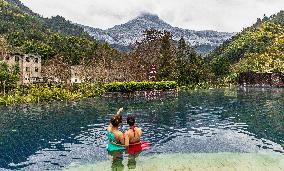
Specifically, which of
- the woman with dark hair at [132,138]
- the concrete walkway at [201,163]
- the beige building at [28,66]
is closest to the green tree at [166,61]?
the beige building at [28,66]

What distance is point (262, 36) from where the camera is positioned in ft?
574

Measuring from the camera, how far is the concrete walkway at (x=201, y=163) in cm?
1891

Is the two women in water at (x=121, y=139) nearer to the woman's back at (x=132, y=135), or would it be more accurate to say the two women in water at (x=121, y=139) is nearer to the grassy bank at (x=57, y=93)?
the woman's back at (x=132, y=135)

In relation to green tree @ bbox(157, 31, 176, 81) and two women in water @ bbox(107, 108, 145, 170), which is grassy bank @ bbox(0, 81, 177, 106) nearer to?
green tree @ bbox(157, 31, 176, 81)

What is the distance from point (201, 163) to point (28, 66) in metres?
90.8

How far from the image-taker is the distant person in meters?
21.5

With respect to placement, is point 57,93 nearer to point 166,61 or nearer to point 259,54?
point 166,61

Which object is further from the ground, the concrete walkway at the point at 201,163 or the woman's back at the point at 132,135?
the woman's back at the point at 132,135

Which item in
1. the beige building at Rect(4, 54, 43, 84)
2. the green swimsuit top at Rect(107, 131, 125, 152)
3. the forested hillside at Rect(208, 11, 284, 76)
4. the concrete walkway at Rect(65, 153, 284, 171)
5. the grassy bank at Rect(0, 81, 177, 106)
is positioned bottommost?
the concrete walkway at Rect(65, 153, 284, 171)

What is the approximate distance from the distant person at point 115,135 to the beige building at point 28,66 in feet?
253

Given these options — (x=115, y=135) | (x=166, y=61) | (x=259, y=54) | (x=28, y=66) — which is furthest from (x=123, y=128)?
(x=259, y=54)

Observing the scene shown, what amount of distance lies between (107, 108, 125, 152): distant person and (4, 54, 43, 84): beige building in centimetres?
7702

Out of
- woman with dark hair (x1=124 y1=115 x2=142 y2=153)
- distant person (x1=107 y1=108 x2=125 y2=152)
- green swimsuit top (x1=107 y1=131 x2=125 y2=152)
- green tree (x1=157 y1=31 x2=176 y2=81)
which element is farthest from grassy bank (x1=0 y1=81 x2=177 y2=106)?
woman with dark hair (x1=124 y1=115 x2=142 y2=153)

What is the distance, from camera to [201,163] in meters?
20.0
